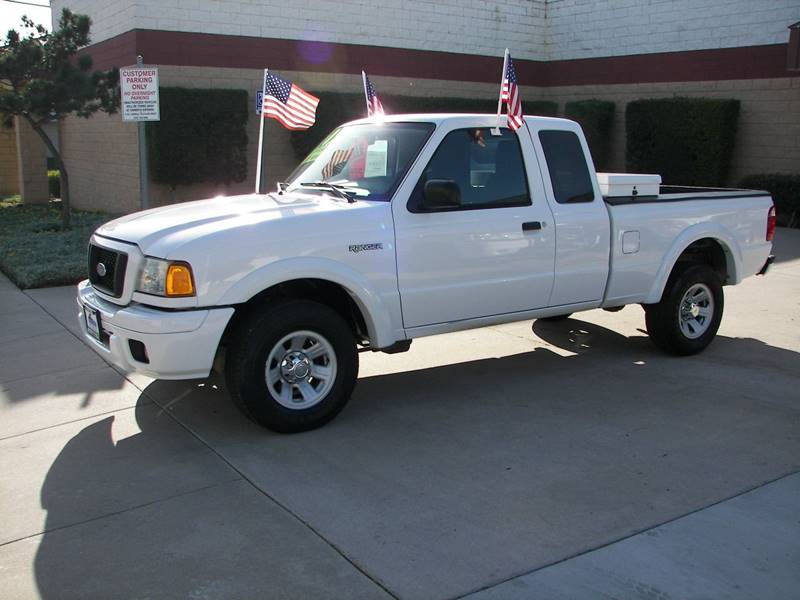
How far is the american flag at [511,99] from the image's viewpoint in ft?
19.6

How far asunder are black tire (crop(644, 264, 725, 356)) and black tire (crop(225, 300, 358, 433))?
2983 mm

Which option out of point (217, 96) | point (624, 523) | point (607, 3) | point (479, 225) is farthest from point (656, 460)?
point (607, 3)

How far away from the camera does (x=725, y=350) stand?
7352mm

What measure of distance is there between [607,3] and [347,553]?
20.2 metres

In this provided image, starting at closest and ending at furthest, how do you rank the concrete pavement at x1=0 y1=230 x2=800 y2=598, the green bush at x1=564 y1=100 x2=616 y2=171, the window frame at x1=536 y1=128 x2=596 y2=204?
the concrete pavement at x1=0 y1=230 x2=800 y2=598 → the window frame at x1=536 y1=128 x2=596 y2=204 → the green bush at x1=564 y1=100 x2=616 y2=171

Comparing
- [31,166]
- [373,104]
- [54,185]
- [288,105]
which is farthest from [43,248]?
[54,185]

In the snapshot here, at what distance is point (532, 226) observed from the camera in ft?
19.4

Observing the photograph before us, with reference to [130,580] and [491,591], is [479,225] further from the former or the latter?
[130,580]

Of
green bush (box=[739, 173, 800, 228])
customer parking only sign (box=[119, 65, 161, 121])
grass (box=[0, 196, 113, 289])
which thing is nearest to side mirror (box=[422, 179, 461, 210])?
customer parking only sign (box=[119, 65, 161, 121])

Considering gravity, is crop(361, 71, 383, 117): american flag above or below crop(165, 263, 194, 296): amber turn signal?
above

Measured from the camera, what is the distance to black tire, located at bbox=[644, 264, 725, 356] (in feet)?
22.6

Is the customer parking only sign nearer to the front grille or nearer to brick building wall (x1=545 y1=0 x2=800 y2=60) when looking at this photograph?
the front grille

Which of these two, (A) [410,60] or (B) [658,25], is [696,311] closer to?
(A) [410,60]

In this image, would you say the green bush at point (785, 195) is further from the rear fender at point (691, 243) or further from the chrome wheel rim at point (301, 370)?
the chrome wheel rim at point (301, 370)
